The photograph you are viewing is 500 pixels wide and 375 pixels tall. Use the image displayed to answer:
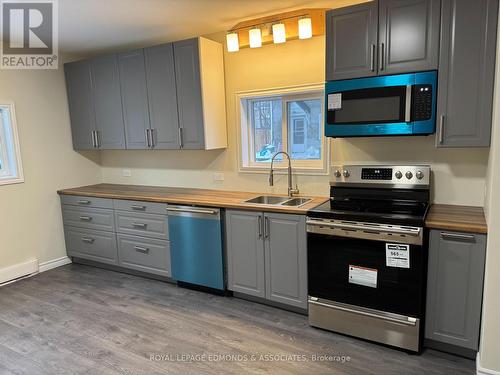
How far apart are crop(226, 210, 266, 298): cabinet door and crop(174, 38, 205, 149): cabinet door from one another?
0.90m

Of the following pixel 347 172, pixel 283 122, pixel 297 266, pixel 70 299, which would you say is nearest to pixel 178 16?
pixel 283 122

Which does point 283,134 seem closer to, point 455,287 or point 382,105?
point 382,105

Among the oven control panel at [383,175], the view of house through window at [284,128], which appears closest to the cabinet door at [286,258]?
the oven control panel at [383,175]

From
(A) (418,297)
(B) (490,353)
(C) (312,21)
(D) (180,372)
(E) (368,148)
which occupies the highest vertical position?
(C) (312,21)

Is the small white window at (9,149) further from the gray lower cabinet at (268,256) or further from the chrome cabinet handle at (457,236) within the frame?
the chrome cabinet handle at (457,236)

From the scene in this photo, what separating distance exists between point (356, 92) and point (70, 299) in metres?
3.11

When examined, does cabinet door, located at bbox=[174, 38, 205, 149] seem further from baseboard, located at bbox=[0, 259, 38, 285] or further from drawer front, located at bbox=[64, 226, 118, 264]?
baseboard, located at bbox=[0, 259, 38, 285]

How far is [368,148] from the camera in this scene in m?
2.95

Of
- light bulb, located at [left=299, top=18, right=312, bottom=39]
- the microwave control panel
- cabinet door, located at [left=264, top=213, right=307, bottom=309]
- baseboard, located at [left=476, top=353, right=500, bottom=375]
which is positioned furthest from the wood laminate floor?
light bulb, located at [left=299, top=18, right=312, bottom=39]

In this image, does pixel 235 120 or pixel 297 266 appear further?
pixel 235 120

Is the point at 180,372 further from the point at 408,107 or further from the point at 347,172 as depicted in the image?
the point at 408,107

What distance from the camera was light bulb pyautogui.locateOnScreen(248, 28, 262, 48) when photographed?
122 inches

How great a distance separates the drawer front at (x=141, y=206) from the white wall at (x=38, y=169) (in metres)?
0.99

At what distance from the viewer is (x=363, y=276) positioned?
243 cm
